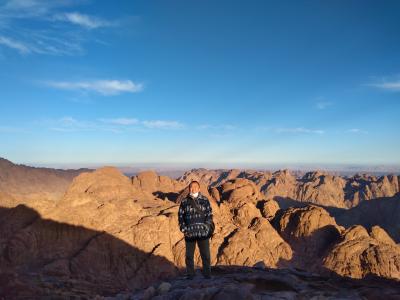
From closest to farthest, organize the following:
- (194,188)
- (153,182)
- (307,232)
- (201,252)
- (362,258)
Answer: (194,188)
(201,252)
(362,258)
(307,232)
(153,182)

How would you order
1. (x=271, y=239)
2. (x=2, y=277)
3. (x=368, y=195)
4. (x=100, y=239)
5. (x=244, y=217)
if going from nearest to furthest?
(x=2, y=277), (x=100, y=239), (x=271, y=239), (x=244, y=217), (x=368, y=195)

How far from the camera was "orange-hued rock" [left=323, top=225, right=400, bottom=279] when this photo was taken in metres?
56.8

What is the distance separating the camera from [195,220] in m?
12.7

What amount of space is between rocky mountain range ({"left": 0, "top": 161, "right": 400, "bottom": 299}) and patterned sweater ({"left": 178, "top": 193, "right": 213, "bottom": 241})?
5.57 feet

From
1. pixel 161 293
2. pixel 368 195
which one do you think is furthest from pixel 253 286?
pixel 368 195

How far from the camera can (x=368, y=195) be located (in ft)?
637

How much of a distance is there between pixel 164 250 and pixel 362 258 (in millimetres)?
31069

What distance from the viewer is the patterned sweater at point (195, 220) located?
12648 millimetres

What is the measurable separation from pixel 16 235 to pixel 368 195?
611ft

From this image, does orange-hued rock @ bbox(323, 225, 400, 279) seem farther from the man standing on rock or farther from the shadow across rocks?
the man standing on rock

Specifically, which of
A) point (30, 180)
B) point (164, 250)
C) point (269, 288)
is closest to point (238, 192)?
point (164, 250)

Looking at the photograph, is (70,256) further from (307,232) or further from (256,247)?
(307,232)

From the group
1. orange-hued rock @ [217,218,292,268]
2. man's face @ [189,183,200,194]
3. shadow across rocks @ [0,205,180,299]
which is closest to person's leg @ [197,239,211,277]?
man's face @ [189,183,200,194]

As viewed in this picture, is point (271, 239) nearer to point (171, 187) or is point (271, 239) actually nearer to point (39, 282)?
point (39, 282)
